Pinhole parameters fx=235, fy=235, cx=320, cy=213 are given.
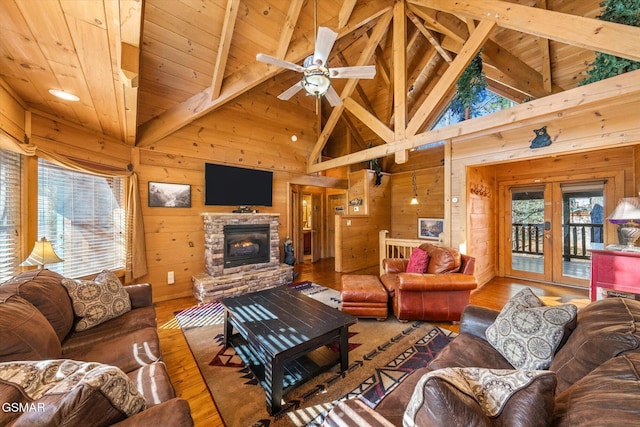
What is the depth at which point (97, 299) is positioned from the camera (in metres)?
2.04

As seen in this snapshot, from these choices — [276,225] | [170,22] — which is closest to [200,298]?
[276,225]

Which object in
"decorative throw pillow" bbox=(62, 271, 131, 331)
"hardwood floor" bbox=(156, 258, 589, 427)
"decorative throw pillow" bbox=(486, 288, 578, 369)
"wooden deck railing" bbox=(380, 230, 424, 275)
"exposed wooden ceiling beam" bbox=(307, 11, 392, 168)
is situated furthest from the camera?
"wooden deck railing" bbox=(380, 230, 424, 275)

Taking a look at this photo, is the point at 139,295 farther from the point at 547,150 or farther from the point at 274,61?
the point at 547,150

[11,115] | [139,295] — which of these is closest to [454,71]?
[139,295]

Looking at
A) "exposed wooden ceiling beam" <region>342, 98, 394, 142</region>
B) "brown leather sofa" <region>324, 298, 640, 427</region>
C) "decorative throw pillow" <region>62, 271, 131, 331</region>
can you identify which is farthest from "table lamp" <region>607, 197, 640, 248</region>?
"decorative throw pillow" <region>62, 271, 131, 331</region>

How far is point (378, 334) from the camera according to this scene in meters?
2.73

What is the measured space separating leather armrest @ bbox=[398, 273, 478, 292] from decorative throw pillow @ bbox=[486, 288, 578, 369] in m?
1.16

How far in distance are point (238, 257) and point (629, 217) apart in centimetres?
532

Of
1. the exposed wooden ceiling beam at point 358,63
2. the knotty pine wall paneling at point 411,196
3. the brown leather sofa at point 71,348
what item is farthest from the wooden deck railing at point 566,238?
the brown leather sofa at point 71,348

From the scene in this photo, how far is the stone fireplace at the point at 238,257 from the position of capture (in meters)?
3.91

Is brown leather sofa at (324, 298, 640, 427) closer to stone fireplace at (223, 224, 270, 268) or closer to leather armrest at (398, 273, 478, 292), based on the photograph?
leather armrest at (398, 273, 478, 292)

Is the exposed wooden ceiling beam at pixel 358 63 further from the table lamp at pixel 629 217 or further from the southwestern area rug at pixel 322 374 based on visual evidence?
the table lamp at pixel 629 217

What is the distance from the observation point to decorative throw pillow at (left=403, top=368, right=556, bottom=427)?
0.72 metres

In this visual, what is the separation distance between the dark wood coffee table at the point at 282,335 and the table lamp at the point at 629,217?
3.37m
